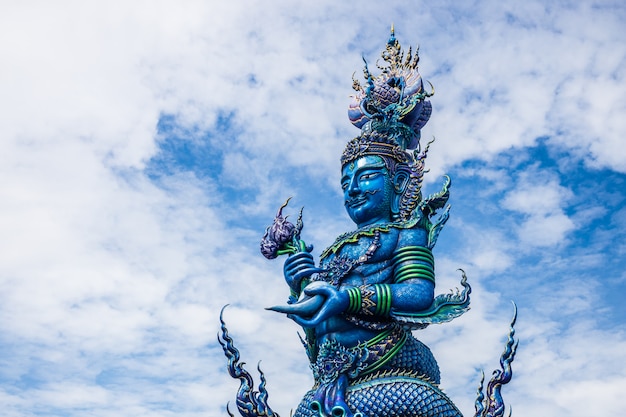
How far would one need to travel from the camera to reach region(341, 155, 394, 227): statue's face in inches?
442

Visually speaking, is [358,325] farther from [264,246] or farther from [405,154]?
[405,154]

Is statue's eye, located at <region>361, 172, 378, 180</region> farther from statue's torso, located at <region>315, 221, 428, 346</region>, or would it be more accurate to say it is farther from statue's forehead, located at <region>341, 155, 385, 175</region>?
statue's torso, located at <region>315, 221, 428, 346</region>

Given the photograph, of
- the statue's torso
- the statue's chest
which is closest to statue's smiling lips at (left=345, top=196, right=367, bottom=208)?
the statue's torso

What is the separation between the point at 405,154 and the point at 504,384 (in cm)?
322

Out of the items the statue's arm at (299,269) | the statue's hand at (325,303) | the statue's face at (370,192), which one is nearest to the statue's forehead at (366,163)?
the statue's face at (370,192)

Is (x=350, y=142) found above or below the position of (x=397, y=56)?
below

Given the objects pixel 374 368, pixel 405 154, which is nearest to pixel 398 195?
pixel 405 154

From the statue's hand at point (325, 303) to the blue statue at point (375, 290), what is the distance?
0.04 feet

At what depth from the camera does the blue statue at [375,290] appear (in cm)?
998

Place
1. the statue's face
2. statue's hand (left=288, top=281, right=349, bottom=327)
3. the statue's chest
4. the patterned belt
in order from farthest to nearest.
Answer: the statue's face
the statue's chest
the patterned belt
statue's hand (left=288, top=281, right=349, bottom=327)

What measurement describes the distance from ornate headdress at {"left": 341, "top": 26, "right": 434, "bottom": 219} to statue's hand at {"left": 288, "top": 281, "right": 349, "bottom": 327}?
5.73 feet

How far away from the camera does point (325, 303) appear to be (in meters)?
9.99

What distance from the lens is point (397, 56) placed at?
12.9 m

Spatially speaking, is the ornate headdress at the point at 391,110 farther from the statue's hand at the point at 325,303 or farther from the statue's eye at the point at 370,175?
the statue's hand at the point at 325,303
